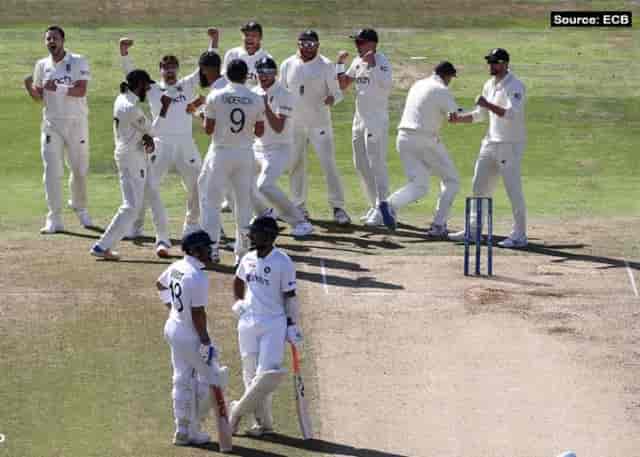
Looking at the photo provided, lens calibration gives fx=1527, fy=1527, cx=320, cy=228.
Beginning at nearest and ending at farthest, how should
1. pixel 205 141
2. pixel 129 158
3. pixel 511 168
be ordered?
1. pixel 129 158
2. pixel 511 168
3. pixel 205 141

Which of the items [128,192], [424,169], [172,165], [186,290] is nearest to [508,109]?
[424,169]

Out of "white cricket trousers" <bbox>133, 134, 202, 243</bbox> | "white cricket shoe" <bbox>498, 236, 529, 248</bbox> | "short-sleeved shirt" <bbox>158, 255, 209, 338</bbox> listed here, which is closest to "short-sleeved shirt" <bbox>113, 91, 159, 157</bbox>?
"white cricket trousers" <bbox>133, 134, 202, 243</bbox>

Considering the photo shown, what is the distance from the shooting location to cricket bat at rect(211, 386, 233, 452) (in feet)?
40.0

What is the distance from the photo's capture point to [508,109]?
19.0 metres

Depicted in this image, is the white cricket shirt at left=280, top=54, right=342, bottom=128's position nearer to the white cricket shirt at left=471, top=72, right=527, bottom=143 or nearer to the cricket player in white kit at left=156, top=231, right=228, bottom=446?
the white cricket shirt at left=471, top=72, right=527, bottom=143

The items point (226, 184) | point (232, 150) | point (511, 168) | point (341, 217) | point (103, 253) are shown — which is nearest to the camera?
point (232, 150)

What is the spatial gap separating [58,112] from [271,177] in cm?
303

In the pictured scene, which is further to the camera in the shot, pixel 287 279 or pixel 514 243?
pixel 514 243

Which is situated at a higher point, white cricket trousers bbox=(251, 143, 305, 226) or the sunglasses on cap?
the sunglasses on cap

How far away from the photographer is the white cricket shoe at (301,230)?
19.8 metres

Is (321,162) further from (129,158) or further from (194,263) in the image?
(194,263)

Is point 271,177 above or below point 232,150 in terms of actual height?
below

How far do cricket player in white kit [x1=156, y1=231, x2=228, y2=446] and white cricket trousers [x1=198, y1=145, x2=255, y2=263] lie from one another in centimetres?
529

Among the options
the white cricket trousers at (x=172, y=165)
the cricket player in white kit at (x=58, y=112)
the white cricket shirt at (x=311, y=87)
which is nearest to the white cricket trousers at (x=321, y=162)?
the white cricket shirt at (x=311, y=87)
